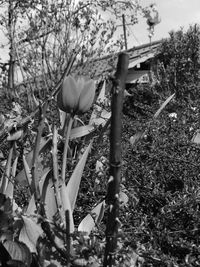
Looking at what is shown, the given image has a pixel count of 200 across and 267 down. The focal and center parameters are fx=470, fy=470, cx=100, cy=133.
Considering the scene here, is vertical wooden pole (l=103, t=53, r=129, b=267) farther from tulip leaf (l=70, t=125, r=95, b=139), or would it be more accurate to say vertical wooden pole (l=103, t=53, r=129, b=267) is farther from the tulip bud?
tulip leaf (l=70, t=125, r=95, b=139)

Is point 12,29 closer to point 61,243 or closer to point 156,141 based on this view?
point 156,141

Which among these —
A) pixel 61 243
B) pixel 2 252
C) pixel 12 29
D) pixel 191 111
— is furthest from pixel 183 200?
pixel 12 29

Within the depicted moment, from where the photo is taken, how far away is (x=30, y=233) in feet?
3.66

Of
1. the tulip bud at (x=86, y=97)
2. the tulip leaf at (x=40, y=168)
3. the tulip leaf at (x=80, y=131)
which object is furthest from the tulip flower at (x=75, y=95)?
the tulip leaf at (x=80, y=131)

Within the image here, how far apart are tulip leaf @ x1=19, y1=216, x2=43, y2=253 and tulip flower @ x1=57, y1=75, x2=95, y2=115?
295mm

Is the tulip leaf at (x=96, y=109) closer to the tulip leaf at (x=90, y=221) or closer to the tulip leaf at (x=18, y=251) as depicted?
the tulip leaf at (x=90, y=221)

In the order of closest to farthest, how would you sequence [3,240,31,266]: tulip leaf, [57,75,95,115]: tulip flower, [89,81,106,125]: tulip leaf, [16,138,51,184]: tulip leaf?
[3,240,31,266]: tulip leaf < [57,75,95,115]: tulip flower < [16,138,51,184]: tulip leaf < [89,81,106,125]: tulip leaf

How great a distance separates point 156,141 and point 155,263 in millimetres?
921

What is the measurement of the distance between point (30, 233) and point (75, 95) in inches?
14.1

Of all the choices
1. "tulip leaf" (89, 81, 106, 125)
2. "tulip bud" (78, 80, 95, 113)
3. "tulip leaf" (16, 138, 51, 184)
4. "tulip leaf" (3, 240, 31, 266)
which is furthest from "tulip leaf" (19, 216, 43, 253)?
"tulip leaf" (89, 81, 106, 125)

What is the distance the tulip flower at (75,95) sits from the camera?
1181 millimetres

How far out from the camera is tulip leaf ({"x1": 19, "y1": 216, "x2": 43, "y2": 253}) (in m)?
1.11

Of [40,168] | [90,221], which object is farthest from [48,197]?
[40,168]

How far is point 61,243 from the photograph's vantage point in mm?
1102
